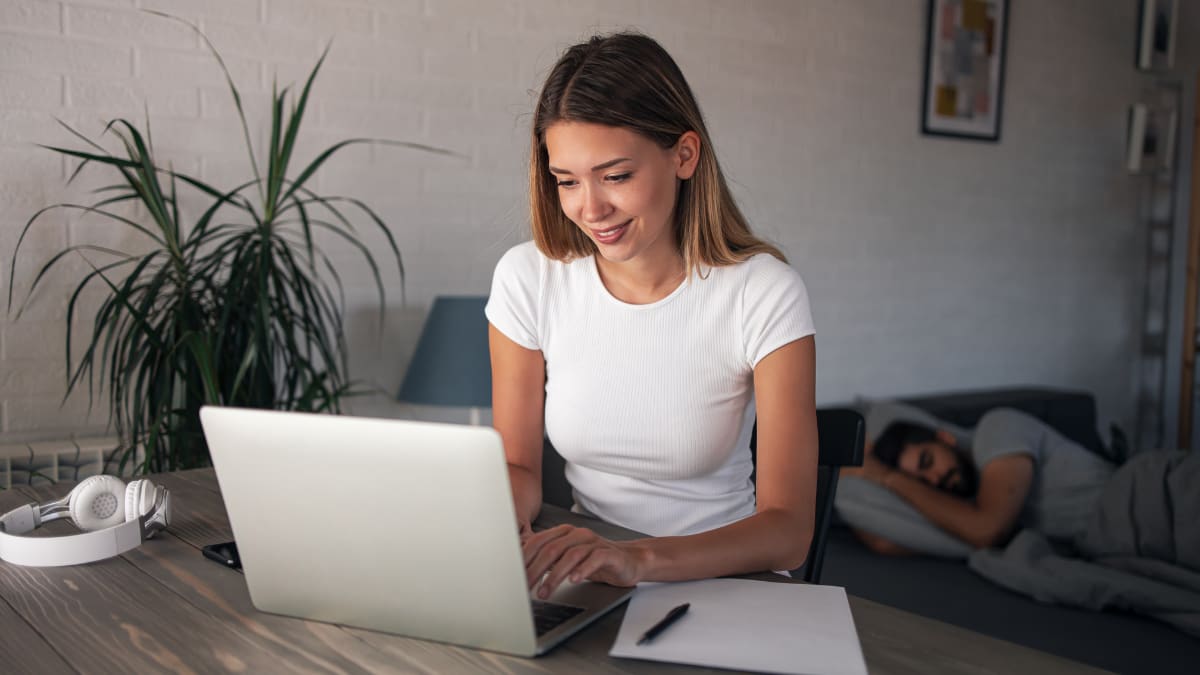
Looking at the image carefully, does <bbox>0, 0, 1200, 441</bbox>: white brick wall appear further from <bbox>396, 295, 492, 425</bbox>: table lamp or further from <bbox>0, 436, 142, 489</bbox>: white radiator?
<bbox>396, 295, 492, 425</bbox>: table lamp

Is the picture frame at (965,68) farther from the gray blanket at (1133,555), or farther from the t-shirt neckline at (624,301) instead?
the t-shirt neckline at (624,301)

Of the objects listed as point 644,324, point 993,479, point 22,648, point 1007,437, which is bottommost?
point 993,479

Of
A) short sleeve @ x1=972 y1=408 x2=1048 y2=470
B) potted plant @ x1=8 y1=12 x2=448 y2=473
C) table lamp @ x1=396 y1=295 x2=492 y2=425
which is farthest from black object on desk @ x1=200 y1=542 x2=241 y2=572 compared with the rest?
short sleeve @ x1=972 y1=408 x2=1048 y2=470

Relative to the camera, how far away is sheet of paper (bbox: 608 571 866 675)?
877mm

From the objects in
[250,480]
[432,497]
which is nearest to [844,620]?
[432,497]

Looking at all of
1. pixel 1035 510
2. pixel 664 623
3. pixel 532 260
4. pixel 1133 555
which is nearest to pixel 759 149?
pixel 1035 510

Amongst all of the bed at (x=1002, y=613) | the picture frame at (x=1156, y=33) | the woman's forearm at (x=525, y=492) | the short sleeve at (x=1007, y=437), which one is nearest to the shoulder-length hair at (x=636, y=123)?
the woman's forearm at (x=525, y=492)

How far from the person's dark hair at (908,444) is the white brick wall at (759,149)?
0.69 m

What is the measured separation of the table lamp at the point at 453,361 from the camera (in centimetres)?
246

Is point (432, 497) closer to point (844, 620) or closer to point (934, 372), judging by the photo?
point (844, 620)

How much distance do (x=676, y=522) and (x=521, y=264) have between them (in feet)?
1.57

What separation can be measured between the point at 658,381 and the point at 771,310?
20 centimetres

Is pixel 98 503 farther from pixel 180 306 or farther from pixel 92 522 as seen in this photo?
pixel 180 306

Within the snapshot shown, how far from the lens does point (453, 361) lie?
97.6 inches
